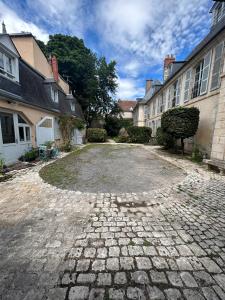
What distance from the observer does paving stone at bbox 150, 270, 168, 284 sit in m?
1.59

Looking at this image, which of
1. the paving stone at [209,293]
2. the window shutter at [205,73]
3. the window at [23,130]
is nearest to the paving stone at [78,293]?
the paving stone at [209,293]

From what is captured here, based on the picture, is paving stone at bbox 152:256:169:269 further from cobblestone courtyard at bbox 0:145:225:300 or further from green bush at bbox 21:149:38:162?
green bush at bbox 21:149:38:162

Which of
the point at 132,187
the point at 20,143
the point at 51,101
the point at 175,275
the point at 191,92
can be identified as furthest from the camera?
the point at 51,101

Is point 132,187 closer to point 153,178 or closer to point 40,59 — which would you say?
point 153,178

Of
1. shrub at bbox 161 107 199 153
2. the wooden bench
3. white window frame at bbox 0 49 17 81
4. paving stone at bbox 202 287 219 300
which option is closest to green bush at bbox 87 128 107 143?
shrub at bbox 161 107 199 153

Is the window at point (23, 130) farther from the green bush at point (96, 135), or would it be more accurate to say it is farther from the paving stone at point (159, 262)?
the green bush at point (96, 135)

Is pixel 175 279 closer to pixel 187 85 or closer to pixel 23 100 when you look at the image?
pixel 23 100

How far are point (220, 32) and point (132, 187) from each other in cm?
824

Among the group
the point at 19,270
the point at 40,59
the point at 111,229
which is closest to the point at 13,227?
the point at 19,270

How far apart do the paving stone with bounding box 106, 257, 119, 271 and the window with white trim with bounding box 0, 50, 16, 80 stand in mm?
7955

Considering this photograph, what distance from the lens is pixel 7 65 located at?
21.5ft

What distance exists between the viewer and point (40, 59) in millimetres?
11211

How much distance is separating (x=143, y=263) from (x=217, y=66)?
9.09 meters

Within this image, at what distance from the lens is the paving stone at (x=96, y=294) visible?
1.42 m
